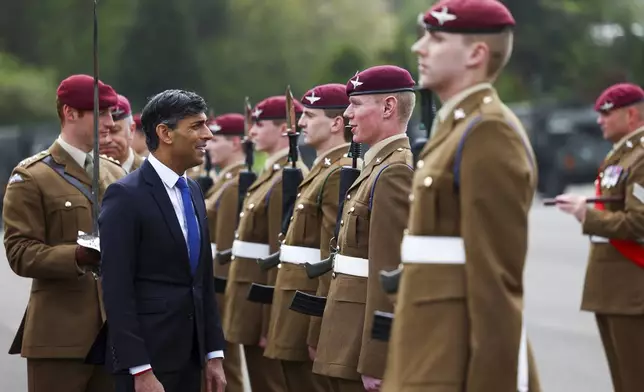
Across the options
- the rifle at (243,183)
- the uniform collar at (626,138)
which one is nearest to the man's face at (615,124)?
the uniform collar at (626,138)

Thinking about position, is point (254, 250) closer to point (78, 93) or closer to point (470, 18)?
point (78, 93)

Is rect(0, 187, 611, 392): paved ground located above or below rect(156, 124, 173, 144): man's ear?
below

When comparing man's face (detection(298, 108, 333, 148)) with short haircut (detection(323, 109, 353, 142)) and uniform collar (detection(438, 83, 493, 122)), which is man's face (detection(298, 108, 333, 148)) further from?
uniform collar (detection(438, 83, 493, 122))

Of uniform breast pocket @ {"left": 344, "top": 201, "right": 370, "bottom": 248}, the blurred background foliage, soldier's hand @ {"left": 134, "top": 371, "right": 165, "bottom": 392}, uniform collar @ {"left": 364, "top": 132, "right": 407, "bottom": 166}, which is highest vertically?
uniform collar @ {"left": 364, "top": 132, "right": 407, "bottom": 166}

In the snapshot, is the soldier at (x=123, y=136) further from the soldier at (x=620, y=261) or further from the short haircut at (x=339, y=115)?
the soldier at (x=620, y=261)

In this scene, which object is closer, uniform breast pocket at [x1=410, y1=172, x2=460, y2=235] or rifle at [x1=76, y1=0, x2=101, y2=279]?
uniform breast pocket at [x1=410, y1=172, x2=460, y2=235]

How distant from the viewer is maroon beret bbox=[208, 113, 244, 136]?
12.2 metres

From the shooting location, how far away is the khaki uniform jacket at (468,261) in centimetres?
469

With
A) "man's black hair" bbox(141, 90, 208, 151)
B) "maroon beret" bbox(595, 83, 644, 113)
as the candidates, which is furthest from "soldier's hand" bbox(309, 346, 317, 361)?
"maroon beret" bbox(595, 83, 644, 113)

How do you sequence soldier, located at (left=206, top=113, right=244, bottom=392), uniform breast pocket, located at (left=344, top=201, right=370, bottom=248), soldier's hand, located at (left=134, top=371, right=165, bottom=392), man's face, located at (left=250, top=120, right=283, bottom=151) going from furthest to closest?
soldier, located at (left=206, top=113, right=244, bottom=392) → man's face, located at (left=250, top=120, right=283, bottom=151) → uniform breast pocket, located at (left=344, top=201, right=370, bottom=248) → soldier's hand, located at (left=134, top=371, right=165, bottom=392)

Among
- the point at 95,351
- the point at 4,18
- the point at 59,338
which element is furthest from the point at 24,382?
the point at 4,18

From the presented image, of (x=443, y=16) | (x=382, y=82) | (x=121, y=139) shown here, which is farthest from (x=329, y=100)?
(x=443, y=16)

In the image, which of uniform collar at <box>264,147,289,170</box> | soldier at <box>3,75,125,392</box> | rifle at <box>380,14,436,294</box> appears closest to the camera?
rifle at <box>380,14,436,294</box>

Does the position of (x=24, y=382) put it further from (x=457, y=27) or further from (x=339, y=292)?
(x=457, y=27)
